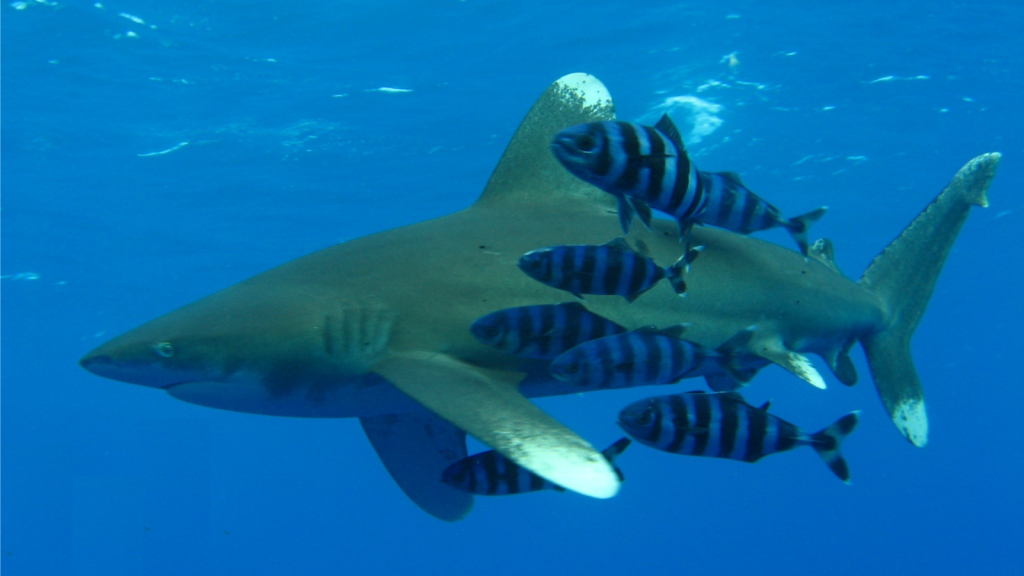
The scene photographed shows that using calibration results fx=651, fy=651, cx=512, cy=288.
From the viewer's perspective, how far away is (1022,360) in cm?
7612

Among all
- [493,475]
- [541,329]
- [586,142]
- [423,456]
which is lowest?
[423,456]

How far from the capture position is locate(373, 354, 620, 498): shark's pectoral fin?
226 cm

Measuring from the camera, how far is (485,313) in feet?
11.4

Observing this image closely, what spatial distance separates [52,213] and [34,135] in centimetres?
474

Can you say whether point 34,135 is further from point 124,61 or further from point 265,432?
point 265,432

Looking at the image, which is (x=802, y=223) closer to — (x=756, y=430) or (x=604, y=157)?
(x=756, y=430)

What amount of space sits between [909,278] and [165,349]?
535 centimetres

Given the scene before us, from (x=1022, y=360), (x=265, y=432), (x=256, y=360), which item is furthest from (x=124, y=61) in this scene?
(x=265, y=432)

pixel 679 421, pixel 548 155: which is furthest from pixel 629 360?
pixel 548 155

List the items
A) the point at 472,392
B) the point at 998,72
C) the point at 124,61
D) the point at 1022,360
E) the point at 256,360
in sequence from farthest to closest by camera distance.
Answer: the point at 1022,360 < the point at 998,72 < the point at 124,61 < the point at 256,360 < the point at 472,392

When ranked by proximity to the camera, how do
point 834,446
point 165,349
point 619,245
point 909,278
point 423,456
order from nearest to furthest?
point 165,349
point 619,245
point 834,446
point 423,456
point 909,278

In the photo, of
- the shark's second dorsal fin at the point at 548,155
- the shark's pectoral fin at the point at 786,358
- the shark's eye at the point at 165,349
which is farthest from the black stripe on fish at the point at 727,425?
the shark's eye at the point at 165,349

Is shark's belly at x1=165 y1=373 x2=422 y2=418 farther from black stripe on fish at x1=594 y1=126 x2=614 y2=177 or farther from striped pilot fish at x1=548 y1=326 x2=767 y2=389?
black stripe on fish at x1=594 y1=126 x2=614 y2=177

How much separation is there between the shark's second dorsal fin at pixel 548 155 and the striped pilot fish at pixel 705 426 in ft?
6.08
